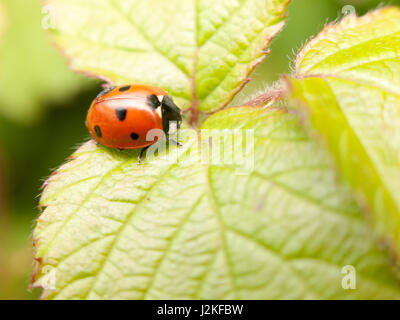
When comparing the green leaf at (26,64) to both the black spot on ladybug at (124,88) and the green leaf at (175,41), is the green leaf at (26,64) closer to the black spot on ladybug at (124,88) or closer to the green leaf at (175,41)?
the green leaf at (175,41)

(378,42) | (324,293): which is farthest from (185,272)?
(378,42)

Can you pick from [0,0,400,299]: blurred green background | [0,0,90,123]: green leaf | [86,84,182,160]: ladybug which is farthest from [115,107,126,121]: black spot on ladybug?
[0,0,90,123]: green leaf

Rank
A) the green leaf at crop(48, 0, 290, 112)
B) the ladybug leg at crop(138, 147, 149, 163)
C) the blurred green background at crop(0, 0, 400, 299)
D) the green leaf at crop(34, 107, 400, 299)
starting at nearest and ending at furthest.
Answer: the green leaf at crop(34, 107, 400, 299) → the ladybug leg at crop(138, 147, 149, 163) → the green leaf at crop(48, 0, 290, 112) → the blurred green background at crop(0, 0, 400, 299)

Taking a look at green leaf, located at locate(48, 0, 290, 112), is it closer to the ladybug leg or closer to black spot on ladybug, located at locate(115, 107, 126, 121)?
black spot on ladybug, located at locate(115, 107, 126, 121)

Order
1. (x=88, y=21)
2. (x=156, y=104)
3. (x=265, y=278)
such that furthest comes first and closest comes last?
(x=88, y=21) < (x=156, y=104) < (x=265, y=278)

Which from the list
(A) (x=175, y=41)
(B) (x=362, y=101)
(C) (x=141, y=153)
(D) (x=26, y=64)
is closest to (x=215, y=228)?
(C) (x=141, y=153)

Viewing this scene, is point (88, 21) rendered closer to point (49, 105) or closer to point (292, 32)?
point (49, 105)
